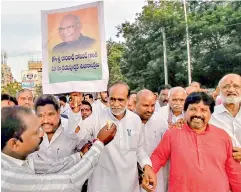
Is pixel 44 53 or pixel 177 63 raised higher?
pixel 177 63

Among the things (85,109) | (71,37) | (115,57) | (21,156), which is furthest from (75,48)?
(115,57)

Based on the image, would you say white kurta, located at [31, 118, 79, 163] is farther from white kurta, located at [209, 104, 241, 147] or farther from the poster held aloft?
white kurta, located at [209, 104, 241, 147]

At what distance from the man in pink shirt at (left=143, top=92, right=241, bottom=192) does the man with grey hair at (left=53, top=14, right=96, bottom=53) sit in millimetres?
1087

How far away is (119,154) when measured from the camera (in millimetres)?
3404

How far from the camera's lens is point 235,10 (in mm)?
24609

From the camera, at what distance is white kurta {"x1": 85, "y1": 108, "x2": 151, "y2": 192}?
3.38 metres

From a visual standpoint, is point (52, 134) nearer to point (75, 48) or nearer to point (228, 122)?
point (75, 48)

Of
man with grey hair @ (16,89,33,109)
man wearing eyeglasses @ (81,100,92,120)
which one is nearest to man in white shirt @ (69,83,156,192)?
man with grey hair @ (16,89,33,109)

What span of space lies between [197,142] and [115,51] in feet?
80.1

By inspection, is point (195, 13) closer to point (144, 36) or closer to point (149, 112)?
point (144, 36)

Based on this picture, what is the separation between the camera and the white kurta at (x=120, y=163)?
338 cm

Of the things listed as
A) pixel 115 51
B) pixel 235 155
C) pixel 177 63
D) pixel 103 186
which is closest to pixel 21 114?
pixel 103 186

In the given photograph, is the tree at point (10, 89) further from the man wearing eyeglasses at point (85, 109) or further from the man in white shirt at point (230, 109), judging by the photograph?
the man in white shirt at point (230, 109)

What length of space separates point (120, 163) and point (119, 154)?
0.26ft
